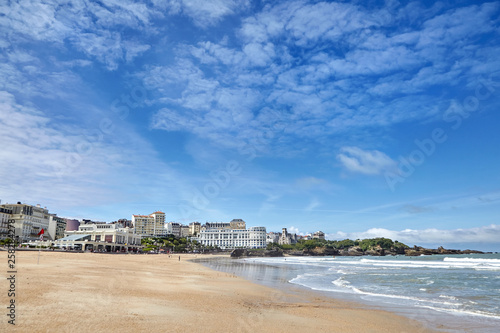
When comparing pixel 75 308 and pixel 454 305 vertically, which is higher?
pixel 75 308

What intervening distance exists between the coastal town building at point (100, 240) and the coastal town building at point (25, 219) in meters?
9.79

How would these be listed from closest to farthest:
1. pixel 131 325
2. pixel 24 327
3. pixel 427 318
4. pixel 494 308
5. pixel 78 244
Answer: pixel 24 327 → pixel 131 325 → pixel 427 318 → pixel 494 308 → pixel 78 244

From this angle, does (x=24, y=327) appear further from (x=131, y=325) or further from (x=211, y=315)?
(x=211, y=315)

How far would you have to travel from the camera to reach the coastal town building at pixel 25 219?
92.3 m

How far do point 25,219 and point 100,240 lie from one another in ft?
74.3

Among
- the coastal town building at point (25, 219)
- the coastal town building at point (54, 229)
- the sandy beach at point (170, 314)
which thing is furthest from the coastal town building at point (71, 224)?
the sandy beach at point (170, 314)

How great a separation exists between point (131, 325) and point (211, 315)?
3.26 metres

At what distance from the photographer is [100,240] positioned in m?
108

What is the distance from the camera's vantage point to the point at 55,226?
115m

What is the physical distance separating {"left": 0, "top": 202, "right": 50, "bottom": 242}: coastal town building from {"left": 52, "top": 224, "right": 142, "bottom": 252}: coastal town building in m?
9.79

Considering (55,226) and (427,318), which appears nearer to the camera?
(427,318)

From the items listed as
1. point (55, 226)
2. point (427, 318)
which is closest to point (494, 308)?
point (427, 318)

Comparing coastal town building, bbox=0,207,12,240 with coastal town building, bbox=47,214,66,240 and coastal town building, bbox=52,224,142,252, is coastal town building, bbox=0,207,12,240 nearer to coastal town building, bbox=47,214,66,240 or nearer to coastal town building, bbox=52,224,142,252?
coastal town building, bbox=52,224,142,252

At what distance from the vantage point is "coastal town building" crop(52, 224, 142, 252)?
3502 inches
